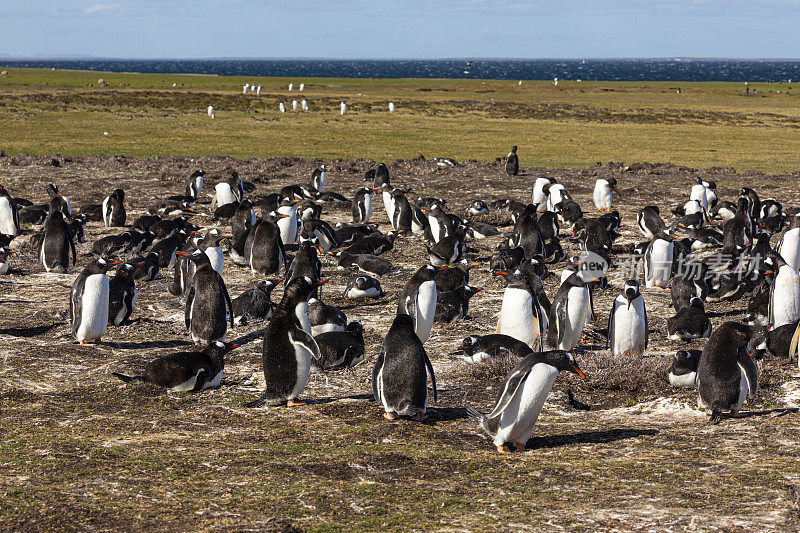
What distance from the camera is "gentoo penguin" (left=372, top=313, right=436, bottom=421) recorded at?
24.4 ft

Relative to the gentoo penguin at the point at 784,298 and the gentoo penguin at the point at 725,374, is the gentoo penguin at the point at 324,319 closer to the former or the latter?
the gentoo penguin at the point at 725,374

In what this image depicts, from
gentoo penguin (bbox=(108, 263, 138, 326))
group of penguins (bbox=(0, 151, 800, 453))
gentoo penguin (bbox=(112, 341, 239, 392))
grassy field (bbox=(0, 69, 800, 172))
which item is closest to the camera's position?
group of penguins (bbox=(0, 151, 800, 453))

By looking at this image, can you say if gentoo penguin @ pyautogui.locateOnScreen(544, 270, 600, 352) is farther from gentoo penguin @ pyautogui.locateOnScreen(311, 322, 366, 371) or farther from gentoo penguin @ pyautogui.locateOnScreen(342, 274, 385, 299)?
gentoo penguin @ pyautogui.locateOnScreen(342, 274, 385, 299)

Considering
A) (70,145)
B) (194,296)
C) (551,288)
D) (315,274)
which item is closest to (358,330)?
(194,296)

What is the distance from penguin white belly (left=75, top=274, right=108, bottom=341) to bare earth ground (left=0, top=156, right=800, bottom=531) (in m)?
0.25

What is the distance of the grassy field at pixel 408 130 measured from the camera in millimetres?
35219

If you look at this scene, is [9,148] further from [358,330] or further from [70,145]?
[358,330]

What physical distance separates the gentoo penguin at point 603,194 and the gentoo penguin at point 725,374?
43.1 ft

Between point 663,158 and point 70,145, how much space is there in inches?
1027

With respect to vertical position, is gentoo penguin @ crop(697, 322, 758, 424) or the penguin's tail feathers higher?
gentoo penguin @ crop(697, 322, 758, 424)

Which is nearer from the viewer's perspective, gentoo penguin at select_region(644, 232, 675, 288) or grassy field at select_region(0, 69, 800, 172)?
gentoo penguin at select_region(644, 232, 675, 288)

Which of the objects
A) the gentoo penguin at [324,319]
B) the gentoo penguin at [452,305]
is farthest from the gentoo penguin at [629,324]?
the gentoo penguin at [324,319]

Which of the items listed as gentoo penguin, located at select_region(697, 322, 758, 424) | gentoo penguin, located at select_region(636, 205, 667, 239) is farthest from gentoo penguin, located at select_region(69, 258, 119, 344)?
gentoo penguin, located at select_region(636, 205, 667, 239)

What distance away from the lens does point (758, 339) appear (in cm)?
968
